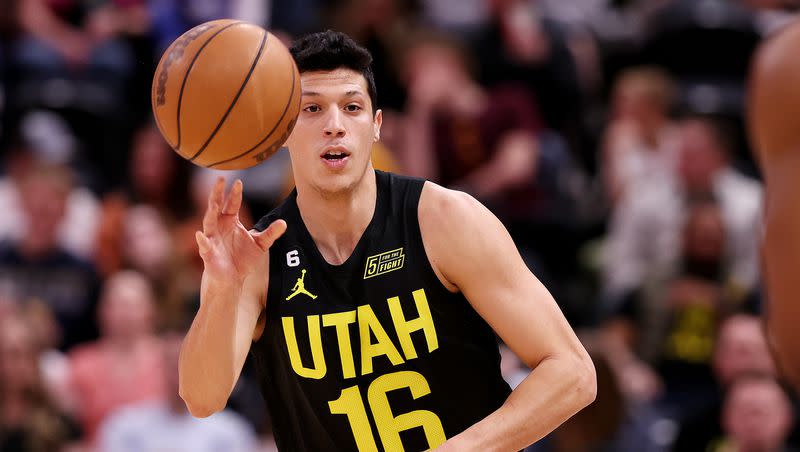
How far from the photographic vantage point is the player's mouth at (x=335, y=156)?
14.0 feet

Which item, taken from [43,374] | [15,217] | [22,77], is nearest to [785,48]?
[43,374]

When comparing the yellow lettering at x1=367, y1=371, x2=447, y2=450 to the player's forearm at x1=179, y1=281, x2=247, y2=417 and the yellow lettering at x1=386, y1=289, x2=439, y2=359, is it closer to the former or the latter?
the yellow lettering at x1=386, y1=289, x2=439, y2=359

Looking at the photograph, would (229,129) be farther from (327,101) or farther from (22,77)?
(22,77)

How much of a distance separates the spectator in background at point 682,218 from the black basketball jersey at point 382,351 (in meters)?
4.41

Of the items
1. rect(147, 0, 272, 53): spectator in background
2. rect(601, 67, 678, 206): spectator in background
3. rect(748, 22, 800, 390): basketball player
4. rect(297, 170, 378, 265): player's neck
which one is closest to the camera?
rect(748, 22, 800, 390): basketball player

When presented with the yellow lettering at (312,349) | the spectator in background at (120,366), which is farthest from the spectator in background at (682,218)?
the yellow lettering at (312,349)

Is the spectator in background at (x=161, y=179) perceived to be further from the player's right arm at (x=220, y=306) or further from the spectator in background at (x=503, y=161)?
the player's right arm at (x=220, y=306)

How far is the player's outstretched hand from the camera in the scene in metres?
4.10

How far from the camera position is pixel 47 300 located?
28.6ft

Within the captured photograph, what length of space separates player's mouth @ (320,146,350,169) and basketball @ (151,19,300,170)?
19cm

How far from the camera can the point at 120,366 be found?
8180 millimetres

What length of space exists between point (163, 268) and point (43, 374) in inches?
42.9

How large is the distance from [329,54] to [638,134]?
5.90 m

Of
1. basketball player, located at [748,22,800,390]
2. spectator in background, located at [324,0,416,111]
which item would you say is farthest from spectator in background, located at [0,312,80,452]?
basketball player, located at [748,22,800,390]
